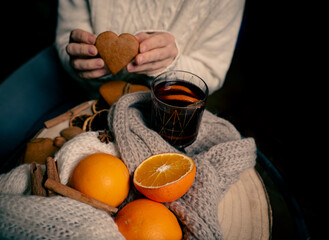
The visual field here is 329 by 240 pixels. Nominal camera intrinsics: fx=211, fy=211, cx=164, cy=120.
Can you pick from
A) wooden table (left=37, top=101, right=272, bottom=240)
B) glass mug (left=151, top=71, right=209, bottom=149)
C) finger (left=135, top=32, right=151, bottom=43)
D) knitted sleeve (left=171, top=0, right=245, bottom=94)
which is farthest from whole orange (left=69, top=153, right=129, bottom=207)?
knitted sleeve (left=171, top=0, right=245, bottom=94)

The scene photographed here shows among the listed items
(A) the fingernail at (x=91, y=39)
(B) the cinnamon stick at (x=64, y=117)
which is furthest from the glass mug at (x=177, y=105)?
(B) the cinnamon stick at (x=64, y=117)

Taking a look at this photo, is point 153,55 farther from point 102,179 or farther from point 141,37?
point 102,179

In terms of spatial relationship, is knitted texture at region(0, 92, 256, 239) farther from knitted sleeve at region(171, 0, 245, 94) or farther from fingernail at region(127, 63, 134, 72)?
knitted sleeve at region(171, 0, 245, 94)

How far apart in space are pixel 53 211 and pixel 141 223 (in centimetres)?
19

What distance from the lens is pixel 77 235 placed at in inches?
16.3

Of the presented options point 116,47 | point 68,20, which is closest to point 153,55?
point 116,47

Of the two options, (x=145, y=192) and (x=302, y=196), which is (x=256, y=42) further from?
(x=145, y=192)

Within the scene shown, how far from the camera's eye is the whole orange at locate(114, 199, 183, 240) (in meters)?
0.44

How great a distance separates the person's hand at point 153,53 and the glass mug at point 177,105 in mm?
115

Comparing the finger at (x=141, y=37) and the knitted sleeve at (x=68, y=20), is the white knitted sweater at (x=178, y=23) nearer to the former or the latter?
the knitted sleeve at (x=68, y=20)

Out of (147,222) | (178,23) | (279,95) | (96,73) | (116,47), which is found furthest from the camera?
(279,95)

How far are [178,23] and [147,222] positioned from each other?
0.87 meters

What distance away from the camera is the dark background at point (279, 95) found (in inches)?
57.1

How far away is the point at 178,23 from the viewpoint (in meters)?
0.99
